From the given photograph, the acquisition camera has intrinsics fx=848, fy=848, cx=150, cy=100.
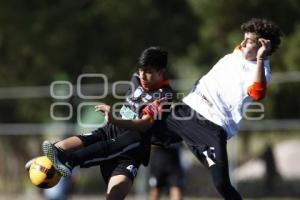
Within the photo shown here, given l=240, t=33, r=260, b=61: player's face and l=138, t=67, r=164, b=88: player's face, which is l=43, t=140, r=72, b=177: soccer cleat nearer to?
l=138, t=67, r=164, b=88: player's face

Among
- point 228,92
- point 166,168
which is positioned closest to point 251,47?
point 228,92

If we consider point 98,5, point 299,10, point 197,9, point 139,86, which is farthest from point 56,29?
point 139,86

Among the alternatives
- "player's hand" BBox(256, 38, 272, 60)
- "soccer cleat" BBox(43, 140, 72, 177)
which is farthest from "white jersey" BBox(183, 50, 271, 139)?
"soccer cleat" BBox(43, 140, 72, 177)

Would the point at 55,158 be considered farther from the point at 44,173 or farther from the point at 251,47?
the point at 251,47

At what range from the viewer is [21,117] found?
68.5 ft

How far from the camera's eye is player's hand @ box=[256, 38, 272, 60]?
7.74 m

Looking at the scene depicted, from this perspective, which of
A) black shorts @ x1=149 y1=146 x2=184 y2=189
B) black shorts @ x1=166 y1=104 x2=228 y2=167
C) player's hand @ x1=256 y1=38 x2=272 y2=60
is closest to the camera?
player's hand @ x1=256 y1=38 x2=272 y2=60

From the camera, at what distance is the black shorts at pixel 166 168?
12430mm

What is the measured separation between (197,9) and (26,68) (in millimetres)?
4488

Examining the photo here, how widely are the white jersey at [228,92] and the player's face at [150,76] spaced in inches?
16.1

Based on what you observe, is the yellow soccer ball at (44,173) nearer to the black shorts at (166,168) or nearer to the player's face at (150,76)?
the player's face at (150,76)

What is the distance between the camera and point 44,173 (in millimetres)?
7996

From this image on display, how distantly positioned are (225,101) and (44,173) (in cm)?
184

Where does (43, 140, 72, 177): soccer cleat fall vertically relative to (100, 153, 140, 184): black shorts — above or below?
above
